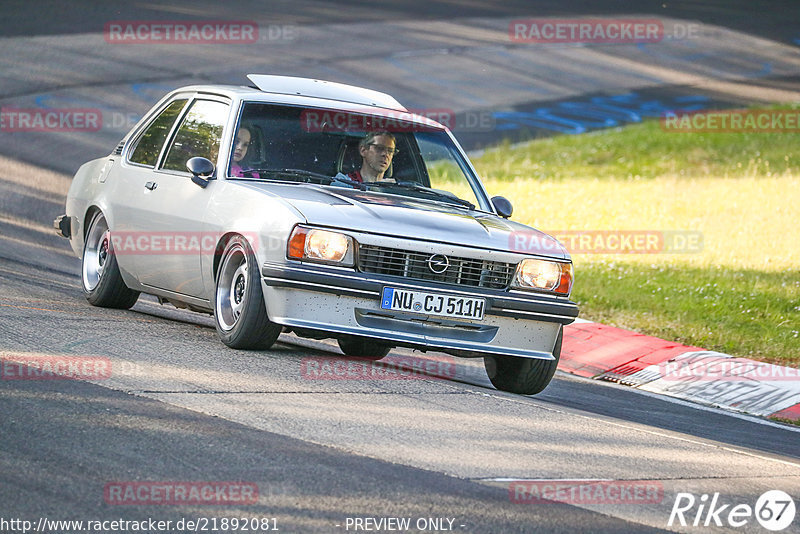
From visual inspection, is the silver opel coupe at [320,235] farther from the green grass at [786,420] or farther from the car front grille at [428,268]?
the green grass at [786,420]

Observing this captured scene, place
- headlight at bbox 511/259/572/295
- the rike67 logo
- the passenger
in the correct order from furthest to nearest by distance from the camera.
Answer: the passenger
headlight at bbox 511/259/572/295
the rike67 logo

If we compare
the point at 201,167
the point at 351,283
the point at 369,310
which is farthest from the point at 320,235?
the point at 201,167

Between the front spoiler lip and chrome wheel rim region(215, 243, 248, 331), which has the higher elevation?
the front spoiler lip

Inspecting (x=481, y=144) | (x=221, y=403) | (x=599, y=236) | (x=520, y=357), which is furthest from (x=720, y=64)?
(x=221, y=403)

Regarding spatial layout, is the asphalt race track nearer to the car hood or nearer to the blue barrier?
the car hood

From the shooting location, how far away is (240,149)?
8.27 m

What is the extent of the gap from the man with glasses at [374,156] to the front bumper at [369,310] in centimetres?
132

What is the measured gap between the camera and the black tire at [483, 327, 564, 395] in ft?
26.1

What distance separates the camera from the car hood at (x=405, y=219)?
289 inches

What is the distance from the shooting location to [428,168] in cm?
914

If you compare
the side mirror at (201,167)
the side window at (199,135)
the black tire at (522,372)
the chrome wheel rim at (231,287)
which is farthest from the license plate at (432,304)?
the side window at (199,135)

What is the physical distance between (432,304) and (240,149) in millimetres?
1798

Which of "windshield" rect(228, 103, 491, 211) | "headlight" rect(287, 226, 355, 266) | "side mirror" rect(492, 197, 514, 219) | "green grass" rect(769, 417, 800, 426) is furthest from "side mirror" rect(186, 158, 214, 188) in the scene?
"green grass" rect(769, 417, 800, 426)

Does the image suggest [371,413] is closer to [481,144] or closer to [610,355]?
[610,355]
